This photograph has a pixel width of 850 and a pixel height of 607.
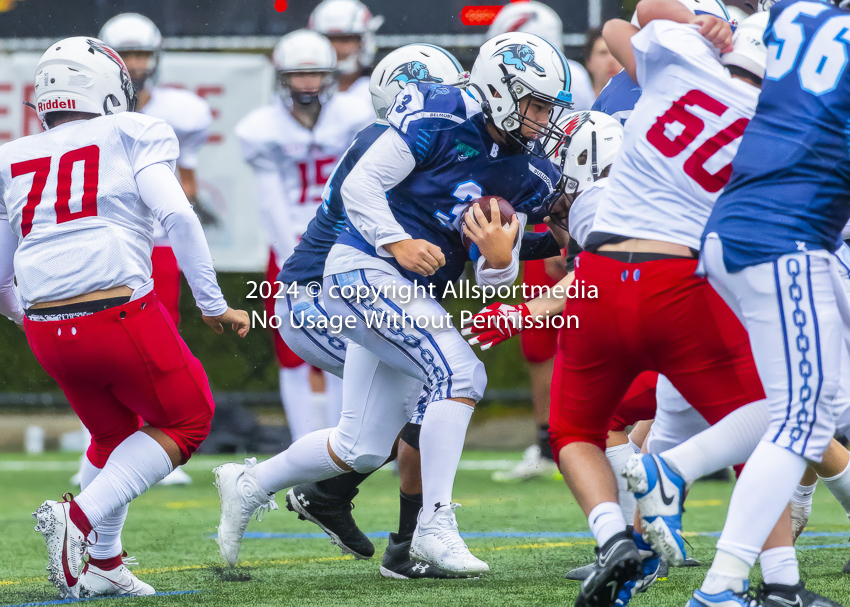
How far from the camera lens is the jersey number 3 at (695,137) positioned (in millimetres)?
2982

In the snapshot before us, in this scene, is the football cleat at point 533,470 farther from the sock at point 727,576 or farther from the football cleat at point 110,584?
the sock at point 727,576

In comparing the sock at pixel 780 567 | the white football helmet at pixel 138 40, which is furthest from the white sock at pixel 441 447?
the white football helmet at pixel 138 40

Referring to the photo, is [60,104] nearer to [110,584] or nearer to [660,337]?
[110,584]

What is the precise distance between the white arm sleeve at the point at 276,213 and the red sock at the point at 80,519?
328cm

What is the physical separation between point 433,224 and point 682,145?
1105 mm

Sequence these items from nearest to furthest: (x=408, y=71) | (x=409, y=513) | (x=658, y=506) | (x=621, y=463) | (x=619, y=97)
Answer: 1. (x=658, y=506)
2. (x=621, y=463)
3. (x=409, y=513)
4. (x=619, y=97)
5. (x=408, y=71)

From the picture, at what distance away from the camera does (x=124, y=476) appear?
3.58 meters

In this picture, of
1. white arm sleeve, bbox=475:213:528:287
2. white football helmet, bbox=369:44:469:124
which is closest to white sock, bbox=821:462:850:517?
white arm sleeve, bbox=475:213:528:287

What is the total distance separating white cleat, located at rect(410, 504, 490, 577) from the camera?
3.71m

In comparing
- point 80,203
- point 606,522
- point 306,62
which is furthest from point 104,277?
point 306,62

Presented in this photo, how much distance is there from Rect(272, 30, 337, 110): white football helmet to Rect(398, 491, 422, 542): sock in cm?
319

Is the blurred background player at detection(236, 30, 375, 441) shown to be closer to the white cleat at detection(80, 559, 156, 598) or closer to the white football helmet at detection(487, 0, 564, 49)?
the white football helmet at detection(487, 0, 564, 49)

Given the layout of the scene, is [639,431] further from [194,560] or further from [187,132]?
[187,132]

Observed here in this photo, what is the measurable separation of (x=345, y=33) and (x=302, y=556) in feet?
12.6
